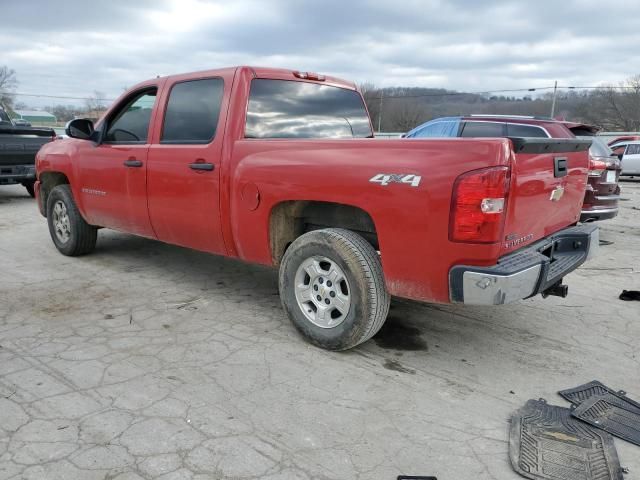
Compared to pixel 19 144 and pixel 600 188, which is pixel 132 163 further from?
pixel 19 144

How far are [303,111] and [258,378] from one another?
93.4 inches

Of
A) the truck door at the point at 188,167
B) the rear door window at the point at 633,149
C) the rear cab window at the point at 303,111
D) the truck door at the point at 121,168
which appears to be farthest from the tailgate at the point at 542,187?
the rear door window at the point at 633,149

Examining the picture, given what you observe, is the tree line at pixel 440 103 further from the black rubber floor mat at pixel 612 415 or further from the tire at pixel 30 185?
the black rubber floor mat at pixel 612 415

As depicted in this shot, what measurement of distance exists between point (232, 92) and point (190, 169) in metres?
0.71

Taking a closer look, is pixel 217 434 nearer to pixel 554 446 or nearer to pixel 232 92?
pixel 554 446

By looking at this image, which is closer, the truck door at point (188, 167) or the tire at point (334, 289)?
the tire at point (334, 289)

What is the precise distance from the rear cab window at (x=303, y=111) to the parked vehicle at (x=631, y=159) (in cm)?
1828

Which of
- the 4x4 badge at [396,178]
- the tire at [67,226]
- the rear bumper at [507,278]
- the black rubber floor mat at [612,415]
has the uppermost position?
the 4x4 badge at [396,178]

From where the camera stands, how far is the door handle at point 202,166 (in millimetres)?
4184

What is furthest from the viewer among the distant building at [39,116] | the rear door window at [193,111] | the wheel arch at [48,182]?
the distant building at [39,116]

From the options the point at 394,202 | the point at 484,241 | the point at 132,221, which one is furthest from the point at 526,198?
the point at 132,221

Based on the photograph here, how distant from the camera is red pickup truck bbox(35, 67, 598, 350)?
9.73 feet

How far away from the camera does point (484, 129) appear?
8547 mm

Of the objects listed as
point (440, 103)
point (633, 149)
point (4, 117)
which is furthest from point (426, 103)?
point (4, 117)
